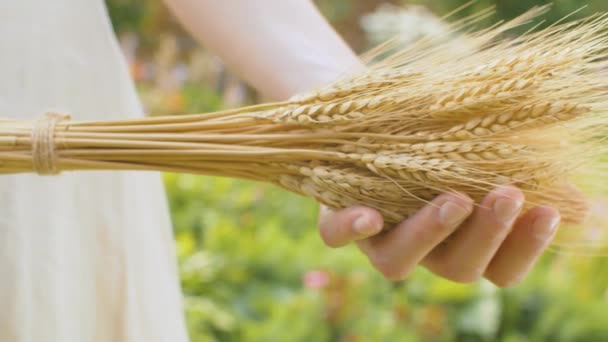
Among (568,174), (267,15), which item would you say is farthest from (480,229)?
(267,15)

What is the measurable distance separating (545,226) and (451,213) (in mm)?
91

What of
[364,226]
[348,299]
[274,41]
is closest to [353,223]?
[364,226]

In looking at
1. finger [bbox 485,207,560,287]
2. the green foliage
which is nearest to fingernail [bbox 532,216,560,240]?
finger [bbox 485,207,560,287]

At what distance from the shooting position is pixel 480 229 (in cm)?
60

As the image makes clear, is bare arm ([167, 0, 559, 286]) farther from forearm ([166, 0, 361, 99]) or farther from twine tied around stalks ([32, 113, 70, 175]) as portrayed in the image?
twine tied around stalks ([32, 113, 70, 175])

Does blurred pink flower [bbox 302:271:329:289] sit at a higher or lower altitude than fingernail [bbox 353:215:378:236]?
higher

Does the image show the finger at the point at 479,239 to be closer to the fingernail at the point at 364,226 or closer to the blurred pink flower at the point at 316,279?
the fingernail at the point at 364,226

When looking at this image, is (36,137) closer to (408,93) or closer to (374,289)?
(408,93)

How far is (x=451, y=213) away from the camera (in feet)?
1.85

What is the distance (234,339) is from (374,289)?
0.33m

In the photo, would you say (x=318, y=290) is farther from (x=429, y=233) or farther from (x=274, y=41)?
(x=429, y=233)

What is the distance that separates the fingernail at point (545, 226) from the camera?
603 millimetres

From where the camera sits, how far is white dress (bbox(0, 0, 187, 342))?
69cm

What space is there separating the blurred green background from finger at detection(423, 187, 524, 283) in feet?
2.10
